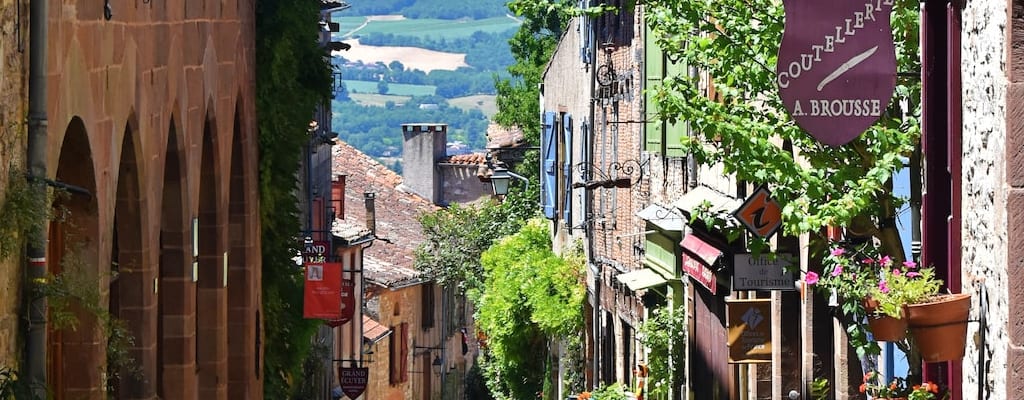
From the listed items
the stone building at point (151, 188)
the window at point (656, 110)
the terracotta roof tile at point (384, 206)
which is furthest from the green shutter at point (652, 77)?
the terracotta roof tile at point (384, 206)

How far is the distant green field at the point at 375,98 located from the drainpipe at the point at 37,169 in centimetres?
14847

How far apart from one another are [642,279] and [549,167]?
11596 mm

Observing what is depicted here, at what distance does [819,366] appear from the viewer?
658 inches

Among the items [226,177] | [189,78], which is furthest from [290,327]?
[189,78]

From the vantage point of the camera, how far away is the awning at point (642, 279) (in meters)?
23.2

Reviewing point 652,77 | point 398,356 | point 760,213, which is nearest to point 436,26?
point 398,356

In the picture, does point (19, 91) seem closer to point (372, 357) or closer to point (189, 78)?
point (189, 78)

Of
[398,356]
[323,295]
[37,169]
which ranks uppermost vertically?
[37,169]

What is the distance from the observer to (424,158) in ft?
220

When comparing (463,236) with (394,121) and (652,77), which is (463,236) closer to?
(652,77)

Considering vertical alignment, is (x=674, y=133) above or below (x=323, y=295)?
above

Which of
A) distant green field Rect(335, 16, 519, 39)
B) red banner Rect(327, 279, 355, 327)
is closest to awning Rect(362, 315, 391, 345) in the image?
red banner Rect(327, 279, 355, 327)

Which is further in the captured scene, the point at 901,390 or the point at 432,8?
the point at 432,8

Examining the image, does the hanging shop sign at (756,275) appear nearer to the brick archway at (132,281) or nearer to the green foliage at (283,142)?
the brick archway at (132,281)
